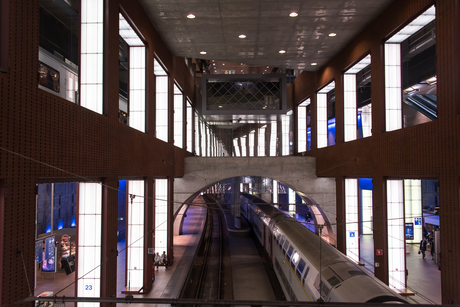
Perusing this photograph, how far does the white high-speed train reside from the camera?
6254 millimetres

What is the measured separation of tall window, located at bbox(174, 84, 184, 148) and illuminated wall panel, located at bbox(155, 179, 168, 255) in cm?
373

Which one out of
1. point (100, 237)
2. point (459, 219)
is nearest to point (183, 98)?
point (100, 237)

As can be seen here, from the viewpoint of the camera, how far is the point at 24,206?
5348 millimetres

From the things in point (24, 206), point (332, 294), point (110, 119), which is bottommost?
point (332, 294)

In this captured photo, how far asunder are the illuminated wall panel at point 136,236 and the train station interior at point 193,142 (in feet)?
0.26

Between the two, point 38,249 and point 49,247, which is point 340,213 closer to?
point 49,247

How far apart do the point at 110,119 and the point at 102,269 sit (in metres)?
4.13

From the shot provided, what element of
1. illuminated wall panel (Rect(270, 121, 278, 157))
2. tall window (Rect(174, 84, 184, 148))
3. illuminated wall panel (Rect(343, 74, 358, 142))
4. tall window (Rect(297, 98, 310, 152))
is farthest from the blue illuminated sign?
illuminated wall panel (Rect(270, 121, 278, 157))

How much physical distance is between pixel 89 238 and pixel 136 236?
4.34 metres

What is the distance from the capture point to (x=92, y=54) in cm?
836

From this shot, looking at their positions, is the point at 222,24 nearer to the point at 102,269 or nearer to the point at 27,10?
the point at 27,10

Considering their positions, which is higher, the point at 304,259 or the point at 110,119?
the point at 110,119

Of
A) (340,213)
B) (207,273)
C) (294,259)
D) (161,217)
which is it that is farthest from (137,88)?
(340,213)

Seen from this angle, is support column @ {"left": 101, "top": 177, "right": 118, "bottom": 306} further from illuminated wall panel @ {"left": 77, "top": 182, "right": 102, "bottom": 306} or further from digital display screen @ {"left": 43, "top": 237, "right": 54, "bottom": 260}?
digital display screen @ {"left": 43, "top": 237, "right": 54, "bottom": 260}
